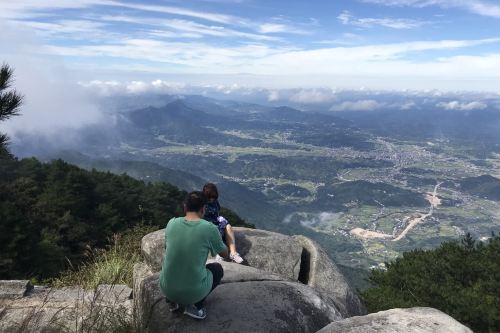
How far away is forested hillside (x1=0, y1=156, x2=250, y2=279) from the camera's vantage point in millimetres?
25453

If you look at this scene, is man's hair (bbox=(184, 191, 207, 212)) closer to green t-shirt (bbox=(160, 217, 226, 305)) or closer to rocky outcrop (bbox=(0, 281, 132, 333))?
green t-shirt (bbox=(160, 217, 226, 305))

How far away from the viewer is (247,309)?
6.25m

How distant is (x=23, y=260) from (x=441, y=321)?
25.5m

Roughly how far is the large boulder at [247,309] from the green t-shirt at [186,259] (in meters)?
0.44

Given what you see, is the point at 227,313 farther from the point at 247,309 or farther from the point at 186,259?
the point at 186,259

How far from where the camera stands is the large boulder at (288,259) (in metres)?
10.8

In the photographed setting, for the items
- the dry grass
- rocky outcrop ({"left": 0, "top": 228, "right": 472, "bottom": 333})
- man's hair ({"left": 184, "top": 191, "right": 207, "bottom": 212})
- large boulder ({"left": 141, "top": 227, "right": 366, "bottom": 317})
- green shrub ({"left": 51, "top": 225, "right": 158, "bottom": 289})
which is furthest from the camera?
large boulder ({"left": 141, "top": 227, "right": 366, "bottom": 317})

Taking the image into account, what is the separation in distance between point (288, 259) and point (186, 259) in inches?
245

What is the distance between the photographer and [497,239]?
26859mm

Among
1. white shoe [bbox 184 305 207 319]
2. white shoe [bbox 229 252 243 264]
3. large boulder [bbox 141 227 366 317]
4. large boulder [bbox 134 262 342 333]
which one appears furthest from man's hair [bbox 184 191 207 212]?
large boulder [bbox 141 227 366 317]

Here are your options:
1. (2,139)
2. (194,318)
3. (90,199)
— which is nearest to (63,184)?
(90,199)

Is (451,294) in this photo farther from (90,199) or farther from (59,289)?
(90,199)

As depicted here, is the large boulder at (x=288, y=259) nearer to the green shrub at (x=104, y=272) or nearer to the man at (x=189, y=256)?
the green shrub at (x=104, y=272)

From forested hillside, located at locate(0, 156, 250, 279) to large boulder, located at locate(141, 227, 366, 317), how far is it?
9.70 metres
